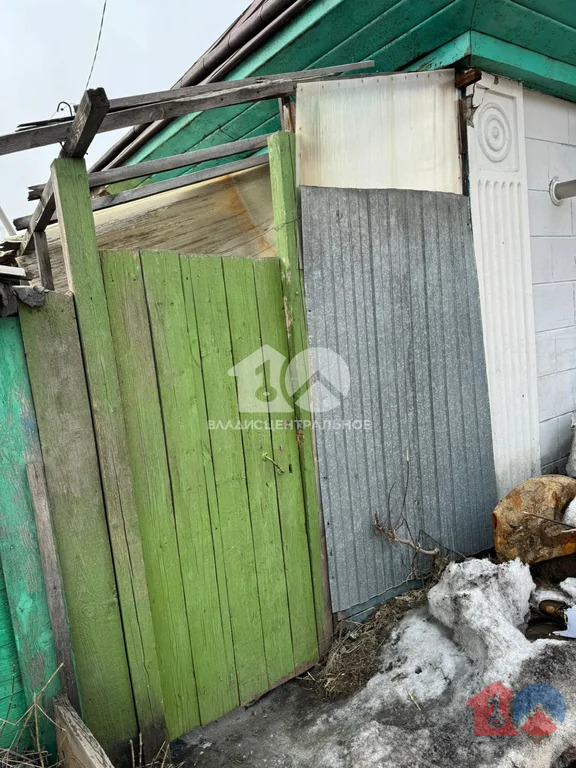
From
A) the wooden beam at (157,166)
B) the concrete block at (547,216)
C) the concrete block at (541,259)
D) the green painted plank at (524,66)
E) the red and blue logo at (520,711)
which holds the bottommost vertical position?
the red and blue logo at (520,711)

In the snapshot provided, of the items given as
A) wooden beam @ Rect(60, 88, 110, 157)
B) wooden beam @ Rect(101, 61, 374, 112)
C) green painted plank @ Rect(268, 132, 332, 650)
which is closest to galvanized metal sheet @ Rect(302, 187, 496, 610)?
green painted plank @ Rect(268, 132, 332, 650)

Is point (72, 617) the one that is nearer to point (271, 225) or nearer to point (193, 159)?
point (193, 159)

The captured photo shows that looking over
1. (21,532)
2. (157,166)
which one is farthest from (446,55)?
(21,532)

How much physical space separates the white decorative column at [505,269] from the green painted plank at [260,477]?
1.64m

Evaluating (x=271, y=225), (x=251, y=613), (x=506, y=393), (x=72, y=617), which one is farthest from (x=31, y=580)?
(x=506, y=393)

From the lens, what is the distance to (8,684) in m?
1.97

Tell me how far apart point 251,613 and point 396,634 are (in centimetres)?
89

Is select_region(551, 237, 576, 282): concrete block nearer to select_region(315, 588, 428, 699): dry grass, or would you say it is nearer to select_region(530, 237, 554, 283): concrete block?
select_region(530, 237, 554, 283): concrete block

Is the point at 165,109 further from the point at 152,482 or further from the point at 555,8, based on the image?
the point at 555,8

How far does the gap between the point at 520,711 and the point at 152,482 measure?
1.85 m

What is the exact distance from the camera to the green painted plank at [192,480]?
93.7 inches

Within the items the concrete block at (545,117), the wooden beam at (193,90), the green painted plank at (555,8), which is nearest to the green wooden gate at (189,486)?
the wooden beam at (193,90)

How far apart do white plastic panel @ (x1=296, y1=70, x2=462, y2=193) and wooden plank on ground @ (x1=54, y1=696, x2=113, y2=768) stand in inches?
104

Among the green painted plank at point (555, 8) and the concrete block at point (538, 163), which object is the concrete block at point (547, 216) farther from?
the green painted plank at point (555, 8)
